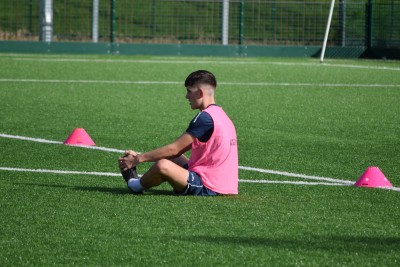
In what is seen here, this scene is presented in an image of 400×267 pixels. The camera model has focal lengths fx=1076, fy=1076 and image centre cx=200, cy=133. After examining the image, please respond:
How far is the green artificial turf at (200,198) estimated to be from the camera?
615 centimetres

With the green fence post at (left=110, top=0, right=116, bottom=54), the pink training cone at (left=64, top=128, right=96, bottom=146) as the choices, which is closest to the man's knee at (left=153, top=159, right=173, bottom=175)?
the pink training cone at (left=64, top=128, right=96, bottom=146)

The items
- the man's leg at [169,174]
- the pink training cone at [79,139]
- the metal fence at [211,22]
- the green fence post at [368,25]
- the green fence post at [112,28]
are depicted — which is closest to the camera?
the man's leg at [169,174]

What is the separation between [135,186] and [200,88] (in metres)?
0.89

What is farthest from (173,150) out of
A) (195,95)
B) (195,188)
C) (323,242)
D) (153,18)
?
(153,18)

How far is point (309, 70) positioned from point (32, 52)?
1017 centimetres

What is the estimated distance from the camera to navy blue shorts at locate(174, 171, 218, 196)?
7.98m

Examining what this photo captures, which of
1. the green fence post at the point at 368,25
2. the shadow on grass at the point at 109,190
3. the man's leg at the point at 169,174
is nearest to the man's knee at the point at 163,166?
the man's leg at the point at 169,174

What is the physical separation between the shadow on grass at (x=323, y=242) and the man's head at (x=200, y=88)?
190 centimetres

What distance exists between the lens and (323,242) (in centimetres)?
636

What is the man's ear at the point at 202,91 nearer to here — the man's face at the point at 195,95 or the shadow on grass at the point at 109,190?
the man's face at the point at 195,95

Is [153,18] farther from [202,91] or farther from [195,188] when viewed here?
[195,188]

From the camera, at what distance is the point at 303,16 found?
3612cm

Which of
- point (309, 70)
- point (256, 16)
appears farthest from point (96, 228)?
point (256, 16)

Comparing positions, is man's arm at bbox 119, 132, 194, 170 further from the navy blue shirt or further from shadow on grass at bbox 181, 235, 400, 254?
shadow on grass at bbox 181, 235, 400, 254
